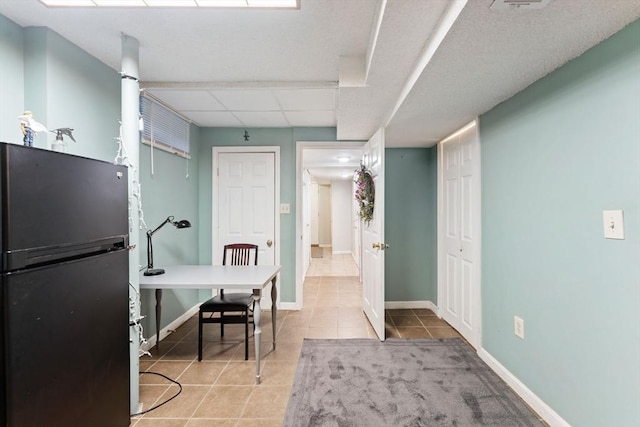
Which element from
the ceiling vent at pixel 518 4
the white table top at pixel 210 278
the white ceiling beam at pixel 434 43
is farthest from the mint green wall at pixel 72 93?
the ceiling vent at pixel 518 4

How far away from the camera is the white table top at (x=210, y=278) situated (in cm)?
216

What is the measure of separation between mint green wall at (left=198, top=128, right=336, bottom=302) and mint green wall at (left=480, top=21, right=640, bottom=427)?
90.4 inches

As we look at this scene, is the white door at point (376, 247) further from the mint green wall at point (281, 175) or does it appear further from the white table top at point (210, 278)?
the white table top at point (210, 278)

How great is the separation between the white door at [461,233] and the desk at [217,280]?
1.82 m

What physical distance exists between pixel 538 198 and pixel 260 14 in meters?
1.99

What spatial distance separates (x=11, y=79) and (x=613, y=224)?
10.4 ft

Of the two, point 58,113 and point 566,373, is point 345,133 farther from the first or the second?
point 566,373

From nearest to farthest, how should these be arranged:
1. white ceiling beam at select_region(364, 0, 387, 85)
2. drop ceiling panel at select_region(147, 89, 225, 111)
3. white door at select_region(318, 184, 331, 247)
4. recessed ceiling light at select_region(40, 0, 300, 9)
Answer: white ceiling beam at select_region(364, 0, 387, 85) → recessed ceiling light at select_region(40, 0, 300, 9) → drop ceiling panel at select_region(147, 89, 225, 111) → white door at select_region(318, 184, 331, 247)

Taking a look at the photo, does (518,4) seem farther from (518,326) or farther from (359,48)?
(518,326)

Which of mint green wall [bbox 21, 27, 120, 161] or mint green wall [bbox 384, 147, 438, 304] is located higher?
mint green wall [bbox 21, 27, 120, 161]

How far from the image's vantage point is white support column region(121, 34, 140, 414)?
181 centimetres

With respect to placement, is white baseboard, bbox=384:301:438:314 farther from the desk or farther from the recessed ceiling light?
the recessed ceiling light

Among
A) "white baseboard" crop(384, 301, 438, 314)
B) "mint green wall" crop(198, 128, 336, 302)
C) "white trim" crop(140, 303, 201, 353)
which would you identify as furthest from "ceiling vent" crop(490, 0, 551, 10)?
"white baseboard" crop(384, 301, 438, 314)

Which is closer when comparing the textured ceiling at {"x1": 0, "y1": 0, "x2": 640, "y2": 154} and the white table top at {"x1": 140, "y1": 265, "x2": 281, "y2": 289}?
the textured ceiling at {"x1": 0, "y1": 0, "x2": 640, "y2": 154}
